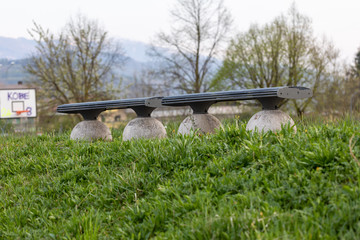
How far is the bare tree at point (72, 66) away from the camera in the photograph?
2792 centimetres

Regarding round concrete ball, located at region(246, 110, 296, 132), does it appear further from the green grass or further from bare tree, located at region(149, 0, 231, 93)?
bare tree, located at region(149, 0, 231, 93)

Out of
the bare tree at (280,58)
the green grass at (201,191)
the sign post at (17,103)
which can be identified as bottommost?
the green grass at (201,191)

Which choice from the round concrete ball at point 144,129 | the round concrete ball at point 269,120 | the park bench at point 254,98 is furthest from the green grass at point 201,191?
the round concrete ball at point 144,129

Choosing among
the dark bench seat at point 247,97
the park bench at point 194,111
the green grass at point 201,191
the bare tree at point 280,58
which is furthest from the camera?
the bare tree at point 280,58

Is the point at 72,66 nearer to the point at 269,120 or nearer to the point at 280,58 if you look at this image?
the point at 280,58

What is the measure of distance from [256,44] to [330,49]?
536cm

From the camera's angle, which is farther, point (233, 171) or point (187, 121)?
point (187, 121)

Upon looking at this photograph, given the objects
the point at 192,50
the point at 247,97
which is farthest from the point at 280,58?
the point at 247,97

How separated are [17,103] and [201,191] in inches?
892

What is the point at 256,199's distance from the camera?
159 inches

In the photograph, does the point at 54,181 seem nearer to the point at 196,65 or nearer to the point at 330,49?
the point at 196,65

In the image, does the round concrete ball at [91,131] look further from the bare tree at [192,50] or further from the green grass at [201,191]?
the bare tree at [192,50]

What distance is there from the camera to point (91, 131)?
979cm

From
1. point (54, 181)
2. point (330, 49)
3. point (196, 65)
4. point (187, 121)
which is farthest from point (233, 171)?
point (330, 49)
